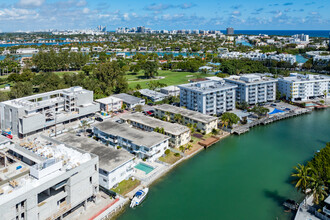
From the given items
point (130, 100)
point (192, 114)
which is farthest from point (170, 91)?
point (192, 114)

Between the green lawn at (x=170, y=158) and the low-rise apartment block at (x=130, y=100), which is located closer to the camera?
the green lawn at (x=170, y=158)

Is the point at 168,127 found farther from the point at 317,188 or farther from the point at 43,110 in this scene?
the point at 317,188

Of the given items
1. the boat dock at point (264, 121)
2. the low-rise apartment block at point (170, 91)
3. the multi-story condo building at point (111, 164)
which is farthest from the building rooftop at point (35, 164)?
the low-rise apartment block at point (170, 91)

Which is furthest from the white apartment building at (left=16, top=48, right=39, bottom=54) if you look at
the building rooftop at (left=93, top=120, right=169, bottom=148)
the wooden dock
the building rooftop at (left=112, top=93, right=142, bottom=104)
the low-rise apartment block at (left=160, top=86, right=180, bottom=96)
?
the wooden dock

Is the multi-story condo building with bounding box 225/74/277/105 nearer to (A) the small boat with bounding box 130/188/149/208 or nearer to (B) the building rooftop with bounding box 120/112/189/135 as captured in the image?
(B) the building rooftop with bounding box 120/112/189/135

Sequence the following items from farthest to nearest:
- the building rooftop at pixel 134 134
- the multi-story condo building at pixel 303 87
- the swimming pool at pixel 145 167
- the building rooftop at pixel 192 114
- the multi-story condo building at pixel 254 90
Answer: the multi-story condo building at pixel 303 87
the multi-story condo building at pixel 254 90
the building rooftop at pixel 192 114
the building rooftop at pixel 134 134
the swimming pool at pixel 145 167

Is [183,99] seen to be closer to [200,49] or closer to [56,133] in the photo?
[56,133]

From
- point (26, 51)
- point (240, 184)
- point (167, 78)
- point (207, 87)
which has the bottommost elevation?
point (240, 184)

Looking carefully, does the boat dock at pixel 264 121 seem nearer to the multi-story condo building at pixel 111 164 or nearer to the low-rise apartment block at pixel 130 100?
the low-rise apartment block at pixel 130 100
